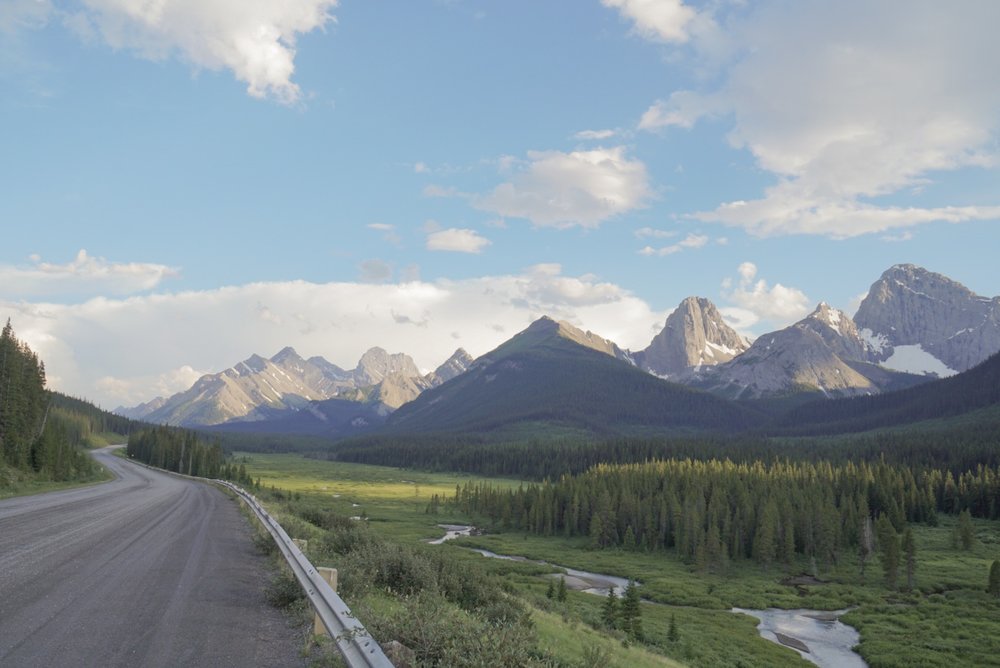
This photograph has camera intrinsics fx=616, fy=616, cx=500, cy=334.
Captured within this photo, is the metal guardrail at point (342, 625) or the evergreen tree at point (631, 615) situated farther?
the evergreen tree at point (631, 615)

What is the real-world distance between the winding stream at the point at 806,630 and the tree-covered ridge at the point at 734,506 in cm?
2444

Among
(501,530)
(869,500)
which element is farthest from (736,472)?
(501,530)

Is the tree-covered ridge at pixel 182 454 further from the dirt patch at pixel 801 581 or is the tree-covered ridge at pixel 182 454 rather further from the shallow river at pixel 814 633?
the dirt patch at pixel 801 581

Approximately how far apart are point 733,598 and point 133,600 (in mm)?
77286

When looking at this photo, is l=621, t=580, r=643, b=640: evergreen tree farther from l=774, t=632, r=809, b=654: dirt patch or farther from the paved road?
the paved road

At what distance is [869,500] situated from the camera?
438 feet

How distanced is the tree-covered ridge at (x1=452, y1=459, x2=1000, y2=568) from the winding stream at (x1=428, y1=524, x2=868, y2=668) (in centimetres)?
2444

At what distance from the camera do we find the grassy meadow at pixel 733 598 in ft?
135

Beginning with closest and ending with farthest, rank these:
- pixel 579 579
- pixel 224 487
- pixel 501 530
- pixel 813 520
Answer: pixel 224 487 < pixel 579 579 < pixel 813 520 < pixel 501 530

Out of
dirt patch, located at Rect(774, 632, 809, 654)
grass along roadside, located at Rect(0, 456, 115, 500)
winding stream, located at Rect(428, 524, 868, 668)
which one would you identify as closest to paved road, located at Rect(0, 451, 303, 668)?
grass along roadside, located at Rect(0, 456, 115, 500)

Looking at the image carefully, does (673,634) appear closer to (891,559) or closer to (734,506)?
(891,559)

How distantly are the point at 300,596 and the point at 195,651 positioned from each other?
14.1ft

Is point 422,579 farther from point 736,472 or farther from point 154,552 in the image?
point 736,472

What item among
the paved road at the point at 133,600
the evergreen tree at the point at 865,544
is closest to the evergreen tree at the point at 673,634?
the paved road at the point at 133,600
